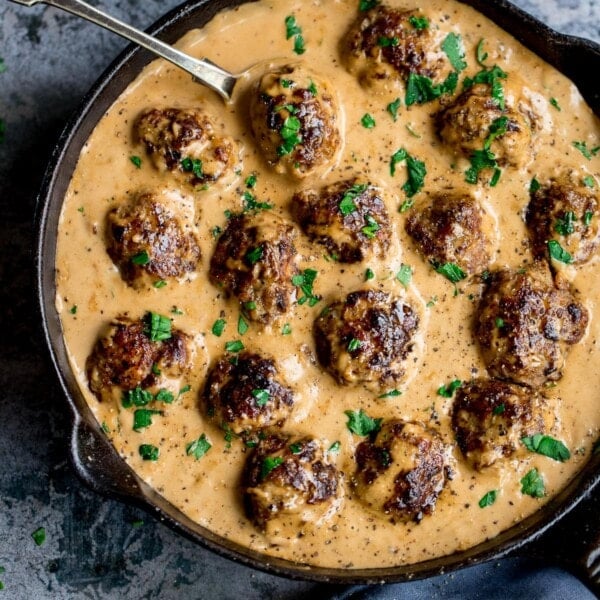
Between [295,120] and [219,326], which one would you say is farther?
[219,326]

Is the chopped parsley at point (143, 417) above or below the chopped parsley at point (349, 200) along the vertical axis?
below

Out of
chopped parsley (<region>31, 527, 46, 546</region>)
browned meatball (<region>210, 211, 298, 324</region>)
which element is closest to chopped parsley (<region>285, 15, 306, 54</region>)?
browned meatball (<region>210, 211, 298, 324</region>)

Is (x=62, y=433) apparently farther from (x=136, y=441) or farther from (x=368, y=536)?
(x=368, y=536)

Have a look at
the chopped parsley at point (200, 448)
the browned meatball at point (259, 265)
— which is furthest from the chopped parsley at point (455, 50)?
the chopped parsley at point (200, 448)

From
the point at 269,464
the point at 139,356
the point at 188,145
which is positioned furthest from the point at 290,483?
the point at 188,145

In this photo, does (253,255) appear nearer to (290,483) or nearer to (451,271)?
(451,271)

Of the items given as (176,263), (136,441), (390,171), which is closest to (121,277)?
(176,263)

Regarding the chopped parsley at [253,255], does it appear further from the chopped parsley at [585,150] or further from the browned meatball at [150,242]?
the chopped parsley at [585,150]
